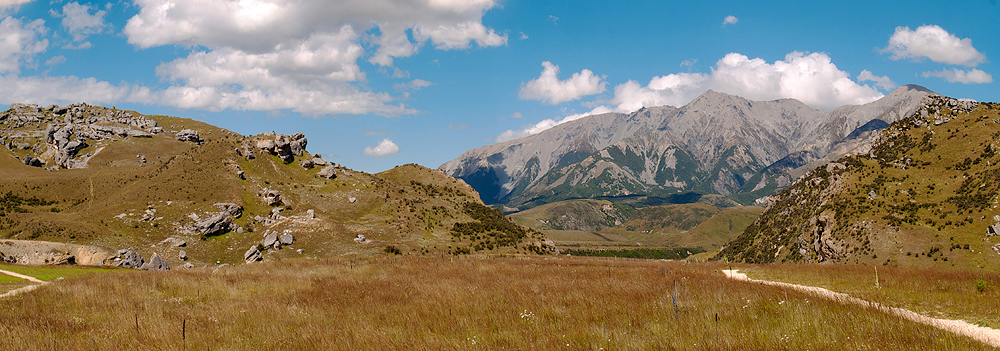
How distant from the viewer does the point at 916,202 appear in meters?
64.3

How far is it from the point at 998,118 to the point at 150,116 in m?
203

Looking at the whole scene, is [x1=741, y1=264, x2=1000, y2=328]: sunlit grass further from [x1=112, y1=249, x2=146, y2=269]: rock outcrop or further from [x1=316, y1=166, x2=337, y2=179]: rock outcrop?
[x1=316, y1=166, x2=337, y2=179]: rock outcrop

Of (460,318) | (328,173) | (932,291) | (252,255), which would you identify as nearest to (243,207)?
(252,255)

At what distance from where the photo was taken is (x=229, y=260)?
171 feet

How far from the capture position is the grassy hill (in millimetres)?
52500

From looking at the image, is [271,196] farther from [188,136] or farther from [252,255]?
[188,136]

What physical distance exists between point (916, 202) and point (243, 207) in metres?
97.9

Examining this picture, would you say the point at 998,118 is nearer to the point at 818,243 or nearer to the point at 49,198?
the point at 818,243

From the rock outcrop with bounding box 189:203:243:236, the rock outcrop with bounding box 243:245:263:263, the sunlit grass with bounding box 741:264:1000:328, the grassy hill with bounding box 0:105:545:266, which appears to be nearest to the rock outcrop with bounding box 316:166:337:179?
the grassy hill with bounding box 0:105:545:266

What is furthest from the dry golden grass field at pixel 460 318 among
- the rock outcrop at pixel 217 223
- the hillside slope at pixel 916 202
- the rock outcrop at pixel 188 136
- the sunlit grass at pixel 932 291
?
the rock outcrop at pixel 188 136

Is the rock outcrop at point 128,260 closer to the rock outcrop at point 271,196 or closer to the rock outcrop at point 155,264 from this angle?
the rock outcrop at point 155,264

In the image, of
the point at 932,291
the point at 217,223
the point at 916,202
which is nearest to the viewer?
the point at 932,291

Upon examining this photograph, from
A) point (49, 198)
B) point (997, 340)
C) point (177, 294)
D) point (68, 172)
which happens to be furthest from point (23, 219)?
point (997, 340)

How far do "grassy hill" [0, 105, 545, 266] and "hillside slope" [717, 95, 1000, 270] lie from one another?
4068 cm
